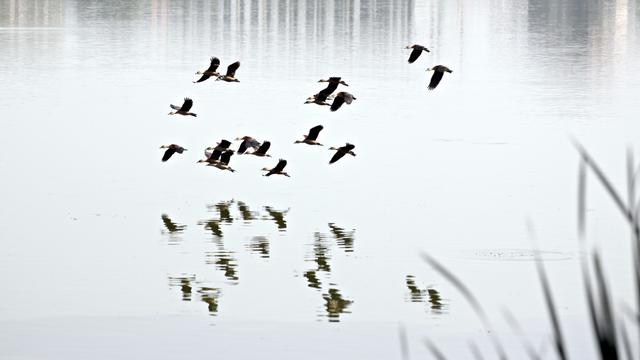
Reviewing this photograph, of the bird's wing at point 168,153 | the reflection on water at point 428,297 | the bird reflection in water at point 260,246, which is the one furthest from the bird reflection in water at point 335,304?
the bird's wing at point 168,153

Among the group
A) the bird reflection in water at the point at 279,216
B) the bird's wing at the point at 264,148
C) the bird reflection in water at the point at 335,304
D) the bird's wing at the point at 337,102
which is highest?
the bird's wing at the point at 337,102

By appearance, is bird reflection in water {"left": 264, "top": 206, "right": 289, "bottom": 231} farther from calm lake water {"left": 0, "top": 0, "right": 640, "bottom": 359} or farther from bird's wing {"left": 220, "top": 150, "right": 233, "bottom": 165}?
bird's wing {"left": 220, "top": 150, "right": 233, "bottom": 165}

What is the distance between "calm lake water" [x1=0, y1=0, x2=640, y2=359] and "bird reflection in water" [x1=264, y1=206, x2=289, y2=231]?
37 mm

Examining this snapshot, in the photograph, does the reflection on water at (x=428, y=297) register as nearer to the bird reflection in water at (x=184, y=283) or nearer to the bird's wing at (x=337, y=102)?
the bird reflection in water at (x=184, y=283)

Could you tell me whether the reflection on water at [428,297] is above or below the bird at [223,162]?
below

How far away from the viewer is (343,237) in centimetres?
1931

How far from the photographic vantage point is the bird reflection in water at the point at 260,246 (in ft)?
59.7

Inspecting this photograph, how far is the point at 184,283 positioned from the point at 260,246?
228 cm

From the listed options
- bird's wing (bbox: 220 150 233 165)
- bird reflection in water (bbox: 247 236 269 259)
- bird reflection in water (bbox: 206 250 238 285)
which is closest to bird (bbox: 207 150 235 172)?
bird's wing (bbox: 220 150 233 165)

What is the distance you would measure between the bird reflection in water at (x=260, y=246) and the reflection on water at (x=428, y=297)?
Answer: 221cm

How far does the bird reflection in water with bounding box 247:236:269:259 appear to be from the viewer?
18188 millimetres

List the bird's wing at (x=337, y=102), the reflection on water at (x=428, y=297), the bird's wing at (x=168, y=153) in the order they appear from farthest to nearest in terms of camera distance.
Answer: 1. the bird's wing at (x=168, y=153)
2. the bird's wing at (x=337, y=102)
3. the reflection on water at (x=428, y=297)

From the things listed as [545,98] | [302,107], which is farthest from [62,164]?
[545,98]

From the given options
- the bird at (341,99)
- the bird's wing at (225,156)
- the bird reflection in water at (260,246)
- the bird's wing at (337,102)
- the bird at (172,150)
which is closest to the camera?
the bird reflection in water at (260,246)
